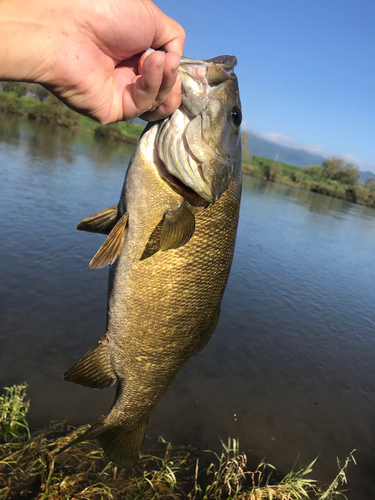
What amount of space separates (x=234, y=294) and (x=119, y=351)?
672 centimetres

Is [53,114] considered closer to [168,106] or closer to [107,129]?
[107,129]

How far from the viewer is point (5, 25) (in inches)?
58.8

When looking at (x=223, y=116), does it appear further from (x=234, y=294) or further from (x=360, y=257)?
(x=360, y=257)

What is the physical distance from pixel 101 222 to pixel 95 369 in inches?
37.0

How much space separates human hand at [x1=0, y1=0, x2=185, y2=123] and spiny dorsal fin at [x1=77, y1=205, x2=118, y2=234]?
22.3 inches

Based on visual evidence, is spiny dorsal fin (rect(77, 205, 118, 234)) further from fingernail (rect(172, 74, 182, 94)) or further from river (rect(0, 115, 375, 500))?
river (rect(0, 115, 375, 500))

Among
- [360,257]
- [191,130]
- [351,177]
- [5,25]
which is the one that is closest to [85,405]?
[191,130]

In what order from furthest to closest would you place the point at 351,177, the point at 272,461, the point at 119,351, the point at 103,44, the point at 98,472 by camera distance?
the point at 351,177, the point at 272,461, the point at 98,472, the point at 119,351, the point at 103,44

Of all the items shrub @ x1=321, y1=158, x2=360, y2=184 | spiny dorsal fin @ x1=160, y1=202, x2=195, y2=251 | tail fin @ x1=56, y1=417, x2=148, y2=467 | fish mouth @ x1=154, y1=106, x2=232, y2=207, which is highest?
shrub @ x1=321, y1=158, x2=360, y2=184

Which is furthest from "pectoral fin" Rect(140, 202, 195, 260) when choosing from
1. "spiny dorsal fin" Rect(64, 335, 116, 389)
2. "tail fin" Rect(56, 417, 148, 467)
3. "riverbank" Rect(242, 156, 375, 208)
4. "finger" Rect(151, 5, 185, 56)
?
"riverbank" Rect(242, 156, 375, 208)

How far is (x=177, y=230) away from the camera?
1.92m

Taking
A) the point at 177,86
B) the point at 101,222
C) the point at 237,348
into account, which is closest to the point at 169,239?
the point at 101,222

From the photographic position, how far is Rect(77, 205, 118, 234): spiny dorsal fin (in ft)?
6.57

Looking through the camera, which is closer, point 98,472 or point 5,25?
point 5,25
